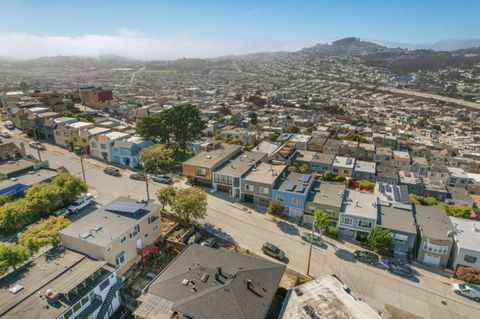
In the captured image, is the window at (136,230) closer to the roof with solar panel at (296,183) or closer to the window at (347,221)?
the roof with solar panel at (296,183)

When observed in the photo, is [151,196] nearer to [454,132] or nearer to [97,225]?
[97,225]

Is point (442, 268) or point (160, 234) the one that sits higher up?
point (160, 234)

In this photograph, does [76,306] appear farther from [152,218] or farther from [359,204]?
[359,204]

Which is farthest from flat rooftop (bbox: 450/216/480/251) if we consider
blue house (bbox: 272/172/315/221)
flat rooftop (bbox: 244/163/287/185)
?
flat rooftop (bbox: 244/163/287/185)

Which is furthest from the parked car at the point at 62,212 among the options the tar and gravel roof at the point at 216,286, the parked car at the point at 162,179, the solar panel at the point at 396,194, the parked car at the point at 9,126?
the parked car at the point at 9,126

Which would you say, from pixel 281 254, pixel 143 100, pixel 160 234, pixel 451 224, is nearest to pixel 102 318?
pixel 160 234

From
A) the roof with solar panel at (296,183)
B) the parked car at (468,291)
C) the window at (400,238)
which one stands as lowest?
the parked car at (468,291)
